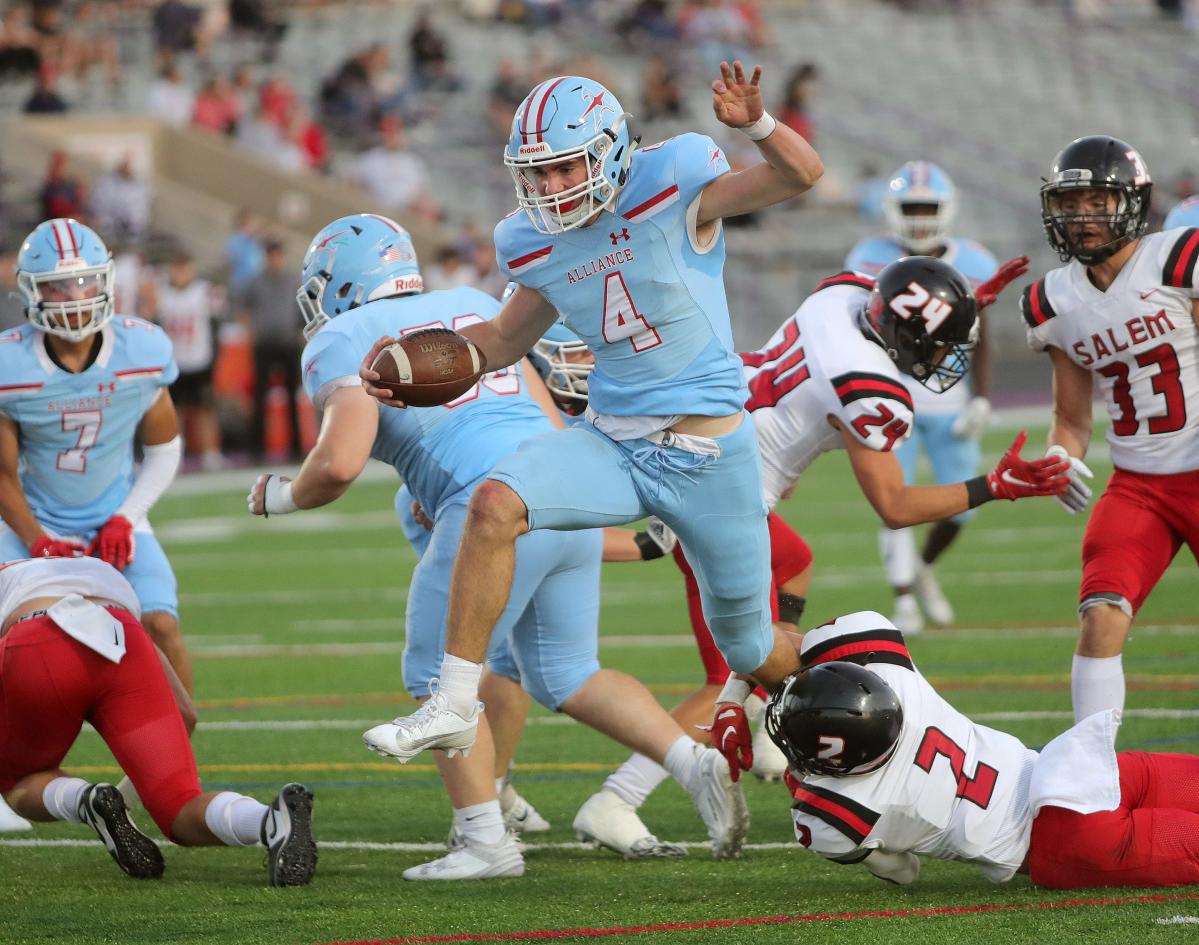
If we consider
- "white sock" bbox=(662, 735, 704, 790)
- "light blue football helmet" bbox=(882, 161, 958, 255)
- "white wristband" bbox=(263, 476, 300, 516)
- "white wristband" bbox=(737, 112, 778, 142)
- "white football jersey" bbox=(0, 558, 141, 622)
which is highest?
"light blue football helmet" bbox=(882, 161, 958, 255)

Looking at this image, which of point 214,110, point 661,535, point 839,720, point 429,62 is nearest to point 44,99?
point 214,110

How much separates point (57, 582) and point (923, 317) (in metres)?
2.36

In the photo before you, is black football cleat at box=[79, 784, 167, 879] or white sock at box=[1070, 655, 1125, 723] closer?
black football cleat at box=[79, 784, 167, 879]

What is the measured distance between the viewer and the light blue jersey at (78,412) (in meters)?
5.95

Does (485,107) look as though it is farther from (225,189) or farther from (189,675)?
(189,675)

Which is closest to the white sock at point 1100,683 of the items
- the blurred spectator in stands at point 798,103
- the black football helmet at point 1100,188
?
the black football helmet at point 1100,188

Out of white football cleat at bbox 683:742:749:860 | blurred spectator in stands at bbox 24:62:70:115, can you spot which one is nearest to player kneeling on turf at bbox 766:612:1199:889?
white football cleat at bbox 683:742:749:860

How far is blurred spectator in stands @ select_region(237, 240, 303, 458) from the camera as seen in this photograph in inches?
623

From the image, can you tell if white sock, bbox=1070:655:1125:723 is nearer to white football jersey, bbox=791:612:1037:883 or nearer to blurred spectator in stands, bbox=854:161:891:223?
white football jersey, bbox=791:612:1037:883

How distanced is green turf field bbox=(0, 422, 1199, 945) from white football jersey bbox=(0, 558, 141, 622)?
0.71 metres

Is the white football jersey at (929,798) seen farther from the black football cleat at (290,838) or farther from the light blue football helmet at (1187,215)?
the light blue football helmet at (1187,215)

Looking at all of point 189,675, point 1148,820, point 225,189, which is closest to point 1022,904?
point 1148,820

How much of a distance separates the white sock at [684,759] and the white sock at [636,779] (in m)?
0.13

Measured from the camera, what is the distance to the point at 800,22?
24547mm
